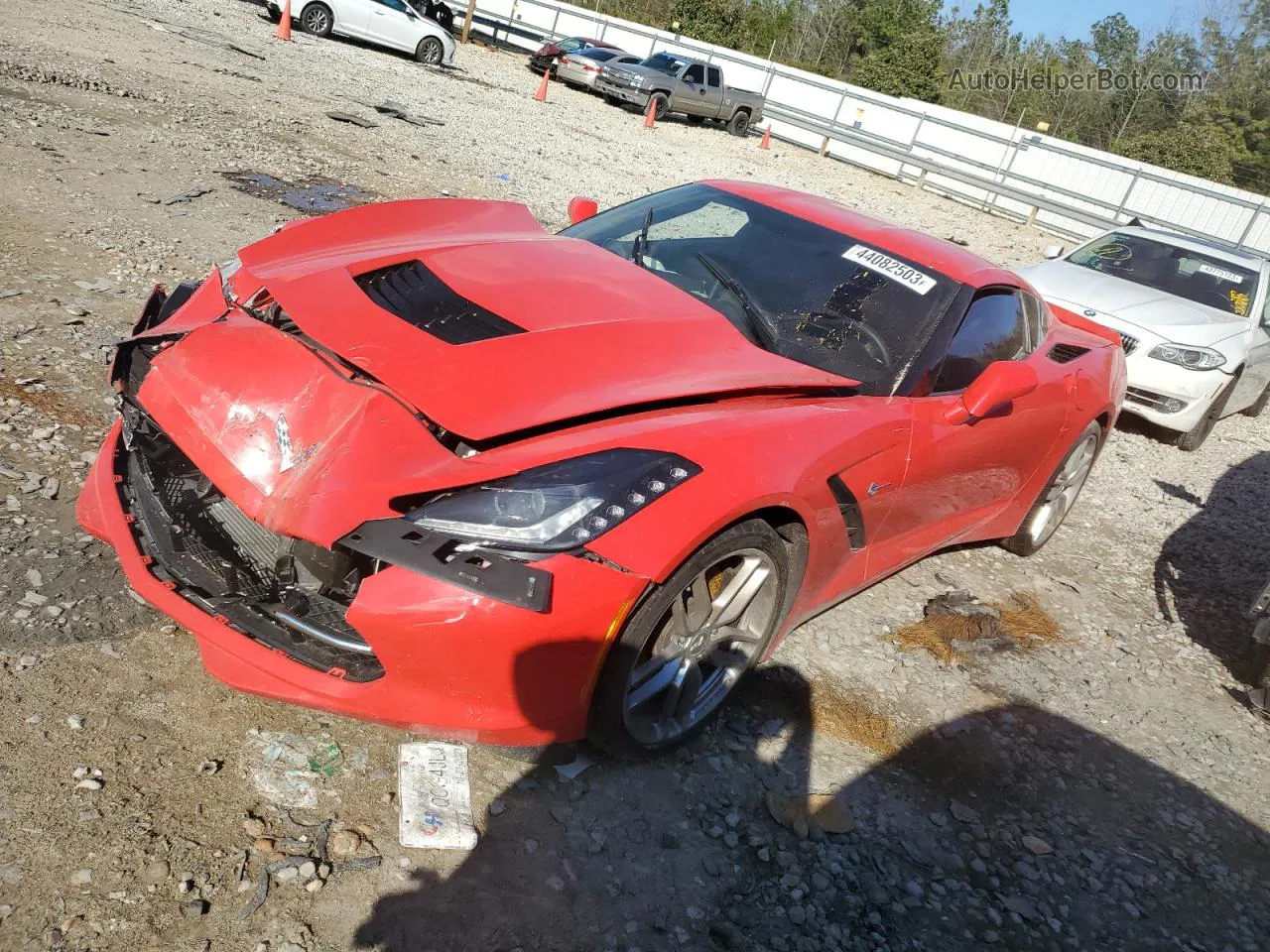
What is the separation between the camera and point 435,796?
2.55 metres

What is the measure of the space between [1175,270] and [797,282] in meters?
6.60

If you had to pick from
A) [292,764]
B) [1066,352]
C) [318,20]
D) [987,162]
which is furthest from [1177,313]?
[987,162]

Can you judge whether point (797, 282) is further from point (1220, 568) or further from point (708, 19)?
point (708, 19)

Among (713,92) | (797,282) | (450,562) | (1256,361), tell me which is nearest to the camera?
(450,562)

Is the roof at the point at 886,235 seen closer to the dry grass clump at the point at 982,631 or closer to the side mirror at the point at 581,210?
the side mirror at the point at 581,210

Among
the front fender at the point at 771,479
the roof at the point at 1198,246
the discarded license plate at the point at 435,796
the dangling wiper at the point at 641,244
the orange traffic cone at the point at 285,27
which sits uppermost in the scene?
the roof at the point at 1198,246

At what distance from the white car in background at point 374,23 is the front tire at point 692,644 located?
1903 cm

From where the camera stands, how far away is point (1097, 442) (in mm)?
5180

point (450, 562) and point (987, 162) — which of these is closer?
point (450, 562)

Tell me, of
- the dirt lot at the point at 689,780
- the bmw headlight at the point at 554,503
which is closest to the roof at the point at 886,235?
the dirt lot at the point at 689,780

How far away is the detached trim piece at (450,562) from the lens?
2.20m

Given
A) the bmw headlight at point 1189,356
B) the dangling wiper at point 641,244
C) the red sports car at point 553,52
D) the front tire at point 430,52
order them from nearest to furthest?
the dangling wiper at point 641,244 < the bmw headlight at point 1189,356 < the front tire at point 430,52 < the red sports car at point 553,52

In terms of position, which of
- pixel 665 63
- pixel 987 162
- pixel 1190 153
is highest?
pixel 1190 153

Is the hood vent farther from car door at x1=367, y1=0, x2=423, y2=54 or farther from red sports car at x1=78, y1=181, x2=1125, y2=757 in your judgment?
car door at x1=367, y1=0, x2=423, y2=54
